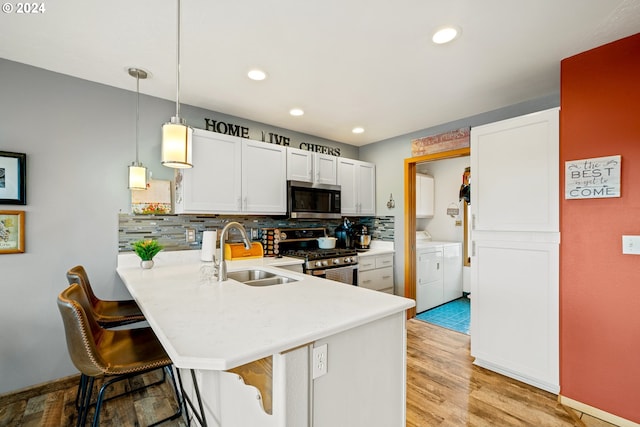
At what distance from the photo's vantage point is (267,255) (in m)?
3.33

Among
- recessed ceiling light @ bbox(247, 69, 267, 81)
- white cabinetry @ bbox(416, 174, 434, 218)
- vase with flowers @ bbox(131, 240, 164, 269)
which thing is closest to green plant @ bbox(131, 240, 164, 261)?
vase with flowers @ bbox(131, 240, 164, 269)

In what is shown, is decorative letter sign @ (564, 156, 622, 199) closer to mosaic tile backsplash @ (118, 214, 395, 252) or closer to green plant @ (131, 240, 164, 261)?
mosaic tile backsplash @ (118, 214, 395, 252)

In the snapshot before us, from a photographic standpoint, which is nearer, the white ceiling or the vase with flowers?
the white ceiling

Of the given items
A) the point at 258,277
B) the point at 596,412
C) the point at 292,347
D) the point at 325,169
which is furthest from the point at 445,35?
the point at 596,412

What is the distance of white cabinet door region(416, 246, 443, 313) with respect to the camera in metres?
3.99

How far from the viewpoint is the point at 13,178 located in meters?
2.10

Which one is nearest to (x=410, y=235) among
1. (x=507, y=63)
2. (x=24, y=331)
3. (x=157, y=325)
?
(x=507, y=63)

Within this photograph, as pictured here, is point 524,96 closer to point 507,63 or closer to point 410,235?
point 507,63

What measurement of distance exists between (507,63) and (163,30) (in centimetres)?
237

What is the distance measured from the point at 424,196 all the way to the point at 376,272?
6.56ft

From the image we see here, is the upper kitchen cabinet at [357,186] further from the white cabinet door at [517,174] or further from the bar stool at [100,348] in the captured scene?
the bar stool at [100,348]

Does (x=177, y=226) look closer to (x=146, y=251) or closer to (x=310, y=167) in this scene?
(x=146, y=251)

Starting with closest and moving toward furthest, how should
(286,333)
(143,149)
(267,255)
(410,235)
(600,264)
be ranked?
(286,333) < (600,264) < (143,149) < (267,255) < (410,235)

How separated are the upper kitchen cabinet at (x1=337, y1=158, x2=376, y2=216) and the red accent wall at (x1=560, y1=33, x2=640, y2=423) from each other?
7.60ft
